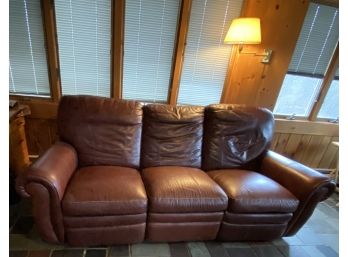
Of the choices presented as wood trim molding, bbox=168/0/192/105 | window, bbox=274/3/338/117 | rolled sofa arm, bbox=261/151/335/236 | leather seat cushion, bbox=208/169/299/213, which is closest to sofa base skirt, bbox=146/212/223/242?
leather seat cushion, bbox=208/169/299/213

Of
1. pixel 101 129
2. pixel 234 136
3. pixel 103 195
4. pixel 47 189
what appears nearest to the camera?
pixel 47 189

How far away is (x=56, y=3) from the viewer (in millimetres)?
2037

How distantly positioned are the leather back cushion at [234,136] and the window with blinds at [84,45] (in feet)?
→ 3.97

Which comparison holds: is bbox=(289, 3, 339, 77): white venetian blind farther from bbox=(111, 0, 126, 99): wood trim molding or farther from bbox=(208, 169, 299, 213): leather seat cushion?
bbox=(111, 0, 126, 99): wood trim molding

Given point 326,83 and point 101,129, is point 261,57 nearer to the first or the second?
point 326,83

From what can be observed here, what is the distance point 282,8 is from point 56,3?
226 cm

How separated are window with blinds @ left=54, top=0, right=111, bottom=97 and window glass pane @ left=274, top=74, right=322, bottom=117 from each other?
2.16 meters

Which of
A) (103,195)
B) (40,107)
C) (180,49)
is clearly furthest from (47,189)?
(180,49)

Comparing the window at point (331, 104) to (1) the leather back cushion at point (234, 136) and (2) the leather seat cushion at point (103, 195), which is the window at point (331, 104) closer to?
(1) the leather back cushion at point (234, 136)

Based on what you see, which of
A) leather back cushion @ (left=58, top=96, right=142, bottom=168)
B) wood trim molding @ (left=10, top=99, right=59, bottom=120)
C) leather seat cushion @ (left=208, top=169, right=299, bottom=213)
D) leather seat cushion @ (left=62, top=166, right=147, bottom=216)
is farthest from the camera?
wood trim molding @ (left=10, top=99, right=59, bottom=120)

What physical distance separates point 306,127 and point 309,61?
2.79 ft

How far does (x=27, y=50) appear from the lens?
2143mm

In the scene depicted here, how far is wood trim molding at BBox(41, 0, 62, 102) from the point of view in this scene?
79.8 inches
